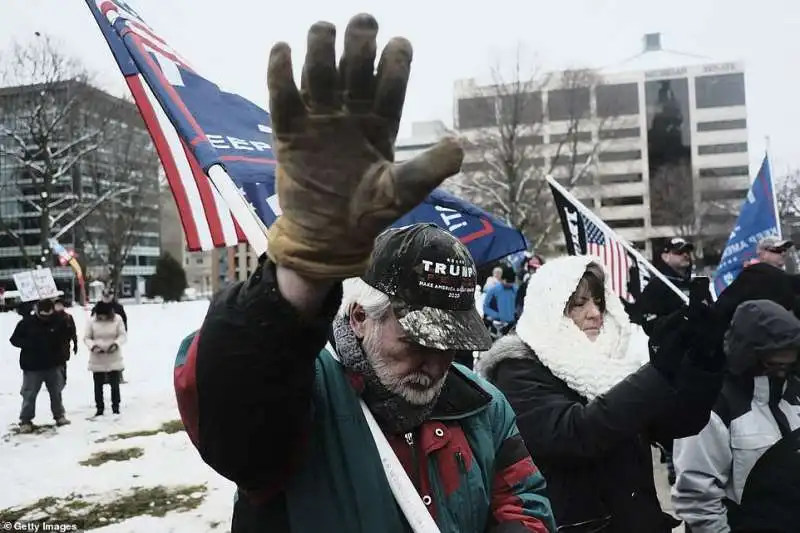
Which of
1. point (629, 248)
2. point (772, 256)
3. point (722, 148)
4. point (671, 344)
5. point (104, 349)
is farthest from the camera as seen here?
point (722, 148)

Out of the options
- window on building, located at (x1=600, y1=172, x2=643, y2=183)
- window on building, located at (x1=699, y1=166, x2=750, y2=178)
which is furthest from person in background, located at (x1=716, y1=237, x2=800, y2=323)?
window on building, located at (x1=699, y1=166, x2=750, y2=178)

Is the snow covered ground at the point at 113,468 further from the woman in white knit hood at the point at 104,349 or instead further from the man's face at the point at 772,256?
the man's face at the point at 772,256

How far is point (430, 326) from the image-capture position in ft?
5.20

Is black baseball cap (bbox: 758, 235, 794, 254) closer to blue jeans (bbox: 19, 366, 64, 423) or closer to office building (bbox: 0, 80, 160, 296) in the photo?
blue jeans (bbox: 19, 366, 64, 423)

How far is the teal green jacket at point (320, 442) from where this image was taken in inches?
46.5

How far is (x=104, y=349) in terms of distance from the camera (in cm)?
916

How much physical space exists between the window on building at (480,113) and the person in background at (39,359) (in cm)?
2772

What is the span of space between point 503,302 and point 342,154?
34.1 feet

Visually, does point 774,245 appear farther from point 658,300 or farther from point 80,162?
point 80,162

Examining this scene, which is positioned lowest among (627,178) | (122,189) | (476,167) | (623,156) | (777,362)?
(777,362)

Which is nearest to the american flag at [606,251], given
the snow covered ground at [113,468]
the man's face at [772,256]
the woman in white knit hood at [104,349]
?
the man's face at [772,256]

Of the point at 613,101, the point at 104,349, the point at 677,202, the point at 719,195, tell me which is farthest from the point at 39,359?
the point at 719,195

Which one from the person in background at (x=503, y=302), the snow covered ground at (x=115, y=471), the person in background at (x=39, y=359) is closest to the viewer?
the snow covered ground at (x=115, y=471)

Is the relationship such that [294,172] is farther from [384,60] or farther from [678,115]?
[678,115]
